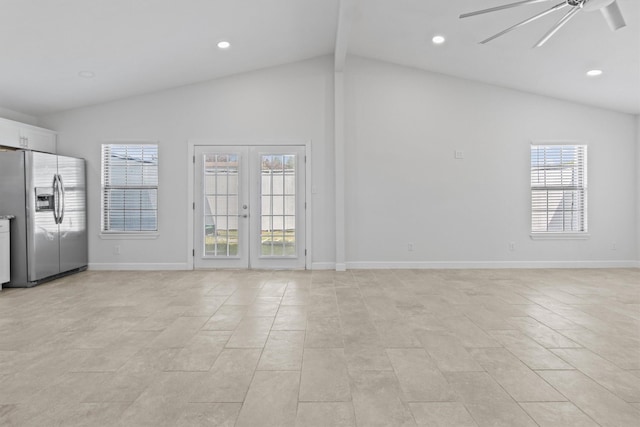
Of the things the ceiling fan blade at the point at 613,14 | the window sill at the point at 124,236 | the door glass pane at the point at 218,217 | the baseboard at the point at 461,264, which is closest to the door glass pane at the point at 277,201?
the door glass pane at the point at 218,217

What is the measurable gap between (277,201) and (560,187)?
15.4 feet

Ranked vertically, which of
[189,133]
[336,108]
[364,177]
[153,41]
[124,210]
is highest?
[153,41]

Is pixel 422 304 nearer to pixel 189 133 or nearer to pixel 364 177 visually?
pixel 364 177

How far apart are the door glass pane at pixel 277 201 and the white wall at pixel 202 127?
35 cm

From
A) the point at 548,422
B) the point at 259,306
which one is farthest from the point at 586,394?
the point at 259,306

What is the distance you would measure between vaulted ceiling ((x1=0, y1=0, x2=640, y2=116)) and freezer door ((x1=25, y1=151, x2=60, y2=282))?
1.06 m

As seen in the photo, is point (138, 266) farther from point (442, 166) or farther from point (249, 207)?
point (442, 166)

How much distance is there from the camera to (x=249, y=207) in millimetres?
6184

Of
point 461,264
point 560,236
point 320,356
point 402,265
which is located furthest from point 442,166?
point 320,356

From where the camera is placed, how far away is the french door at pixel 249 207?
20.3 feet

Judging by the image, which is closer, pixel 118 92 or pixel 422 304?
pixel 422 304

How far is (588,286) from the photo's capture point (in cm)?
488

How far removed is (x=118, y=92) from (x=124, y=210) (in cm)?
185

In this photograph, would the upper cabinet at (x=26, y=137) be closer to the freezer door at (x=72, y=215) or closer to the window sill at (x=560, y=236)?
the freezer door at (x=72, y=215)
